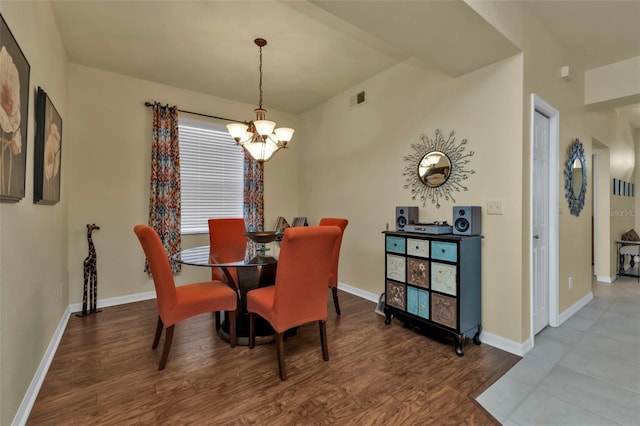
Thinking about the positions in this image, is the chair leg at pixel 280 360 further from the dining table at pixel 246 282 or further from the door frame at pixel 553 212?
the door frame at pixel 553 212

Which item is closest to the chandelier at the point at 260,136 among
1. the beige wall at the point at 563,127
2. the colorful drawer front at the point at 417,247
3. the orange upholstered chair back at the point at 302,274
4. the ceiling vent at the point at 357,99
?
the orange upholstered chair back at the point at 302,274

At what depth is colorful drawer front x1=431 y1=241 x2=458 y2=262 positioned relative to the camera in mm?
2348

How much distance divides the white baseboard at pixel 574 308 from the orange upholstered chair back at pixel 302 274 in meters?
2.63

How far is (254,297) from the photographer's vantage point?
2.26 m

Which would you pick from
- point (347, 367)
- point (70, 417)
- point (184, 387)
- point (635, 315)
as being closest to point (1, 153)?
point (70, 417)

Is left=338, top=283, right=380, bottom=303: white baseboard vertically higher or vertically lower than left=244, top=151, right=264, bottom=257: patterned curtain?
lower

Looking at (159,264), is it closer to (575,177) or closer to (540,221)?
(540,221)

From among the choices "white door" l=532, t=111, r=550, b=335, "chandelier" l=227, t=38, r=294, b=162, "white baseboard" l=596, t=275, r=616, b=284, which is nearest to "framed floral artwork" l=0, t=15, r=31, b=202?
"chandelier" l=227, t=38, r=294, b=162

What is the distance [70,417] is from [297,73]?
365 cm

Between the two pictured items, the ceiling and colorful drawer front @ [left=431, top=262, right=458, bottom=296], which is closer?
→ the ceiling

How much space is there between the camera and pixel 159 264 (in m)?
2.02

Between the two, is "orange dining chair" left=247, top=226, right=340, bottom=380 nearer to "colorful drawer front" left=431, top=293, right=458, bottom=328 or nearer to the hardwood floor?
the hardwood floor

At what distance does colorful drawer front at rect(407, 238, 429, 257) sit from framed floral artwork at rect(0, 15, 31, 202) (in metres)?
2.71

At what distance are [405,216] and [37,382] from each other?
3.14m
